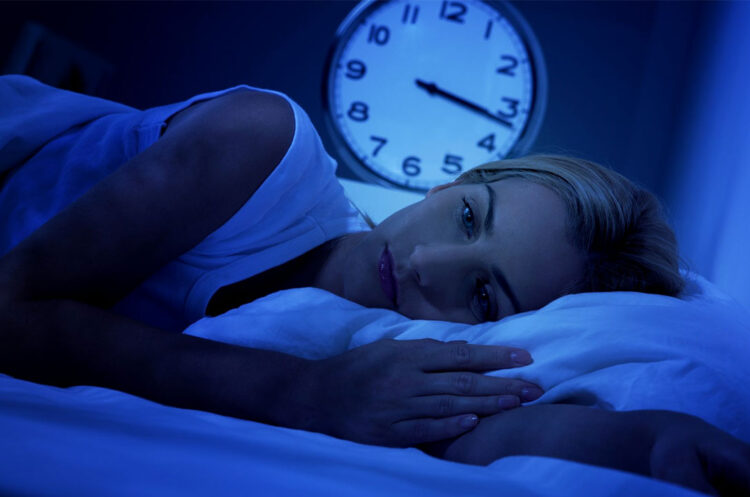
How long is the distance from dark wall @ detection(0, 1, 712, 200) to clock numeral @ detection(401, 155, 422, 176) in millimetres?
281

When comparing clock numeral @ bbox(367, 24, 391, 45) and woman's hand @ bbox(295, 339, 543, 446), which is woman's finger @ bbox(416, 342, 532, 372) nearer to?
woman's hand @ bbox(295, 339, 543, 446)

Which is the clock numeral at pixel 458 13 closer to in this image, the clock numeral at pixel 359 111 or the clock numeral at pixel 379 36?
the clock numeral at pixel 379 36

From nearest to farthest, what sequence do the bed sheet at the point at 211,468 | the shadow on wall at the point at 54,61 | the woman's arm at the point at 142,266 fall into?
the bed sheet at the point at 211,468 → the woman's arm at the point at 142,266 → the shadow on wall at the point at 54,61

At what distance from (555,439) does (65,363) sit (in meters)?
0.48

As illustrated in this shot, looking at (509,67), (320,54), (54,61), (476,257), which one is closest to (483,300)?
(476,257)

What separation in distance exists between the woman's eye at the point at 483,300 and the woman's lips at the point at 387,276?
10 cm

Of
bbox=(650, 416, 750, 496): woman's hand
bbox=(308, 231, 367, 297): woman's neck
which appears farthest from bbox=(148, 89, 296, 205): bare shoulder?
bbox=(650, 416, 750, 496): woman's hand

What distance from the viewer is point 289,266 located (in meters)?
0.90

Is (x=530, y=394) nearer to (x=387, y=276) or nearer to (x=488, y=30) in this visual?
(x=387, y=276)

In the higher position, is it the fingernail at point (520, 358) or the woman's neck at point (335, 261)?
the fingernail at point (520, 358)

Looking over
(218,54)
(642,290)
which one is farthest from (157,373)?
(218,54)

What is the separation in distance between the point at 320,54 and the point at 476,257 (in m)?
1.39

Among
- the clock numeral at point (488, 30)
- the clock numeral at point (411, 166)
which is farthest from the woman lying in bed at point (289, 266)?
the clock numeral at point (488, 30)

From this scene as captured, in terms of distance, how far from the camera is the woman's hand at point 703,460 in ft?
1.06
